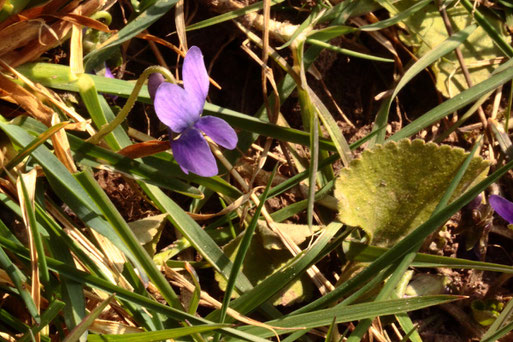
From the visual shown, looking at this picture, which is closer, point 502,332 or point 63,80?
point 502,332

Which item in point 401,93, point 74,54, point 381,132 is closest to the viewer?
point 74,54

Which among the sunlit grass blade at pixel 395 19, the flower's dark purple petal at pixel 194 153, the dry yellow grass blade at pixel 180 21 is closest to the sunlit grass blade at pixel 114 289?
the flower's dark purple petal at pixel 194 153

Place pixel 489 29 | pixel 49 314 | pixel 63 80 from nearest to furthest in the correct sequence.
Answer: pixel 49 314 < pixel 63 80 < pixel 489 29

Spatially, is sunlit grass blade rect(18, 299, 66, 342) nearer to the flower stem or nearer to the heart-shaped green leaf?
the flower stem

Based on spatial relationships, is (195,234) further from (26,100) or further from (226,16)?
(226,16)

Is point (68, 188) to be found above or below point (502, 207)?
above

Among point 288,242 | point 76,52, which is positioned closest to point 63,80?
point 76,52

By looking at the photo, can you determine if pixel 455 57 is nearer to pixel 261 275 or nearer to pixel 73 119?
pixel 261 275

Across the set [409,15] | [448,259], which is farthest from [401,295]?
[409,15]
